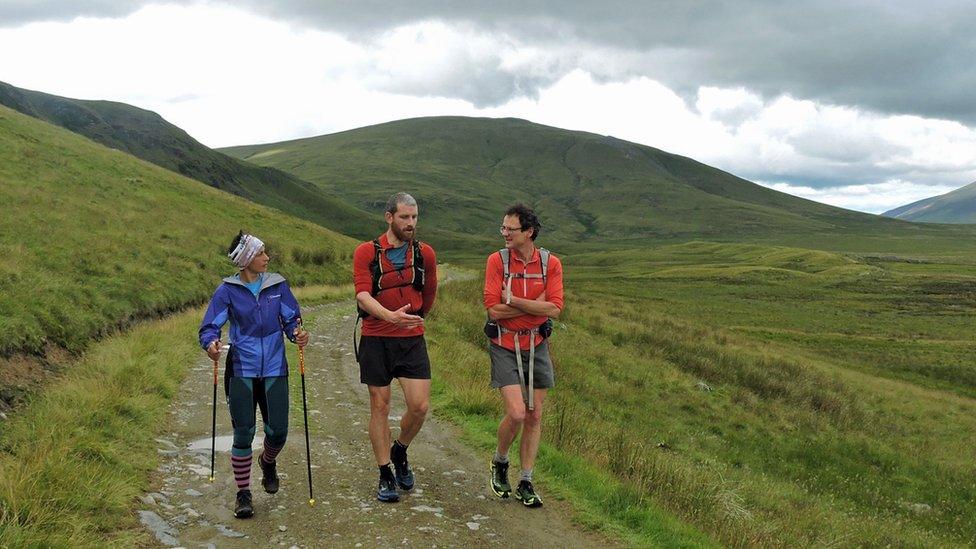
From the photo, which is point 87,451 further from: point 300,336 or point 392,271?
point 392,271

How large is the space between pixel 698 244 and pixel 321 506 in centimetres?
16944

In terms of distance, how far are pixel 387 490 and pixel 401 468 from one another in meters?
0.46

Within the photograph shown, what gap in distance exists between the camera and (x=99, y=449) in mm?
7039

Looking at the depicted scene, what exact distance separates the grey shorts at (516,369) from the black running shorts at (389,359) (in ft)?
2.53

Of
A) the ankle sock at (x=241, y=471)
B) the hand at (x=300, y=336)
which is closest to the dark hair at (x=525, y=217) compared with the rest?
the hand at (x=300, y=336)

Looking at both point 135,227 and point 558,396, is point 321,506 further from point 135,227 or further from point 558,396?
point 135,227

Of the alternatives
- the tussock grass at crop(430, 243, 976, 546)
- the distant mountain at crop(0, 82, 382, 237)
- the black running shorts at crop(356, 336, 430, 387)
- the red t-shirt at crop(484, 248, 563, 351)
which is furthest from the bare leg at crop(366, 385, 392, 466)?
the distant mountain at crop(0, 82, 382, 237)

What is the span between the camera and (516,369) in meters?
6.82

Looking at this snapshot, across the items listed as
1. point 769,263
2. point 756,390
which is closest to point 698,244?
point 769,263

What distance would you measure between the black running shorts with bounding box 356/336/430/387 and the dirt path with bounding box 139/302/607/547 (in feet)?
4.31

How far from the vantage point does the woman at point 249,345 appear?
6.20 metres

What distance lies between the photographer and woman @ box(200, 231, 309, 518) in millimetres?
6195

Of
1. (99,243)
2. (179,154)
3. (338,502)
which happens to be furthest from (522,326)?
(179,154)

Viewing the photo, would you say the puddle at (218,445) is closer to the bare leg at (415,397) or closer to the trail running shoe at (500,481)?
the bare leg at (415,397)
